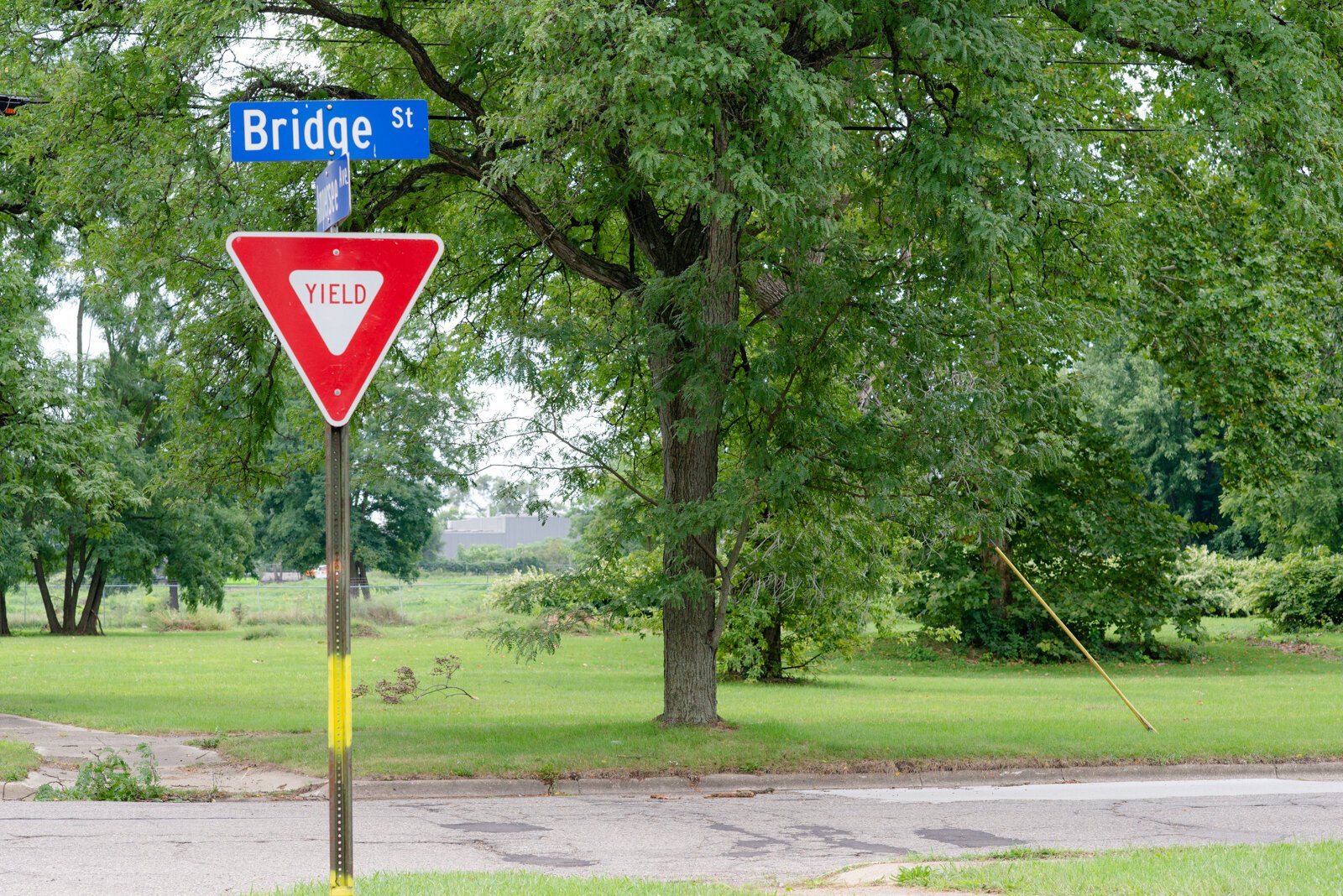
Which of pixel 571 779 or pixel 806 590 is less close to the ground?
pixel 806 590

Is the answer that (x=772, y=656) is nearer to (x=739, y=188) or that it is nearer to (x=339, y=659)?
(x=739, y=188)

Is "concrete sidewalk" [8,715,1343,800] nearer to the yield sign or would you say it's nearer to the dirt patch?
the yield sign

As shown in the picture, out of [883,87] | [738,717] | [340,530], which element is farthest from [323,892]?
[738,717]

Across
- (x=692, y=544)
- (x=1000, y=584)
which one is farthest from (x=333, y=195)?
(x=1000, y=584)

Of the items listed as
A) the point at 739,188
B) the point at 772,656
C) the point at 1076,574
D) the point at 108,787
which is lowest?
the point at 772,656

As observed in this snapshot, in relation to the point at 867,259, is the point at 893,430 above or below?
below

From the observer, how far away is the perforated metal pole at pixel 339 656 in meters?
4.41

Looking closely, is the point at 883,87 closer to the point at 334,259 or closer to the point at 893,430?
the point at 893,430

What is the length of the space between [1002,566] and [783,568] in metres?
18.2

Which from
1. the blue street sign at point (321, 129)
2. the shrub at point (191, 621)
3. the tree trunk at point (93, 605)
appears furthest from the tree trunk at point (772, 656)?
the tree trunk at point (93, 605)

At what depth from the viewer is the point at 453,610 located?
46.4m

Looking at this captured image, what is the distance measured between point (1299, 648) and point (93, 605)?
124 ft

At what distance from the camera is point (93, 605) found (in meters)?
44.8

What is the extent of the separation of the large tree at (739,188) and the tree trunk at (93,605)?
33.8 m
